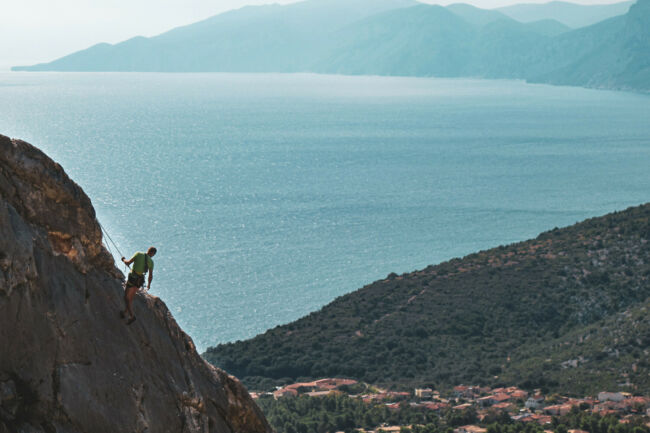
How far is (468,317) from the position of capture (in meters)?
57.6

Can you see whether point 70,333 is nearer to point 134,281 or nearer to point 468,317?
point 134,281

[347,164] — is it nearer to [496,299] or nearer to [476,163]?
[476,163]

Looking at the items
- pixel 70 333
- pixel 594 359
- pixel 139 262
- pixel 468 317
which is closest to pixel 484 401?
pixel 594 359

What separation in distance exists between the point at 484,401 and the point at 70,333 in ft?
122

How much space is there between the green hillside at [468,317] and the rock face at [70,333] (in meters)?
37.3

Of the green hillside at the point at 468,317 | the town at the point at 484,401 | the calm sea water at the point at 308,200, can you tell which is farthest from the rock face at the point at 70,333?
the calm sea water at the point at 308,200

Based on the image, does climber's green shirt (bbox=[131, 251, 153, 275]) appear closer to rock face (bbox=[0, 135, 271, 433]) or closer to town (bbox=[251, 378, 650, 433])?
rock face (bbox=[0, 135, 271, 433])

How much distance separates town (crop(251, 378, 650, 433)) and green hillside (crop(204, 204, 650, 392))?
83.7 inches

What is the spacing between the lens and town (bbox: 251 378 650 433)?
3791 centimetres

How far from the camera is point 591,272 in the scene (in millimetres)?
62406

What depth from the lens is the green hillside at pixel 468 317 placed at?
5119cm

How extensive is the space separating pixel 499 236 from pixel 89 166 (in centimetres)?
7321

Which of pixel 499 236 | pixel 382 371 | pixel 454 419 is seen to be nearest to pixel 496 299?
pixel 382 371

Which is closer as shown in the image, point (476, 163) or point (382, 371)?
point (382, 371)
